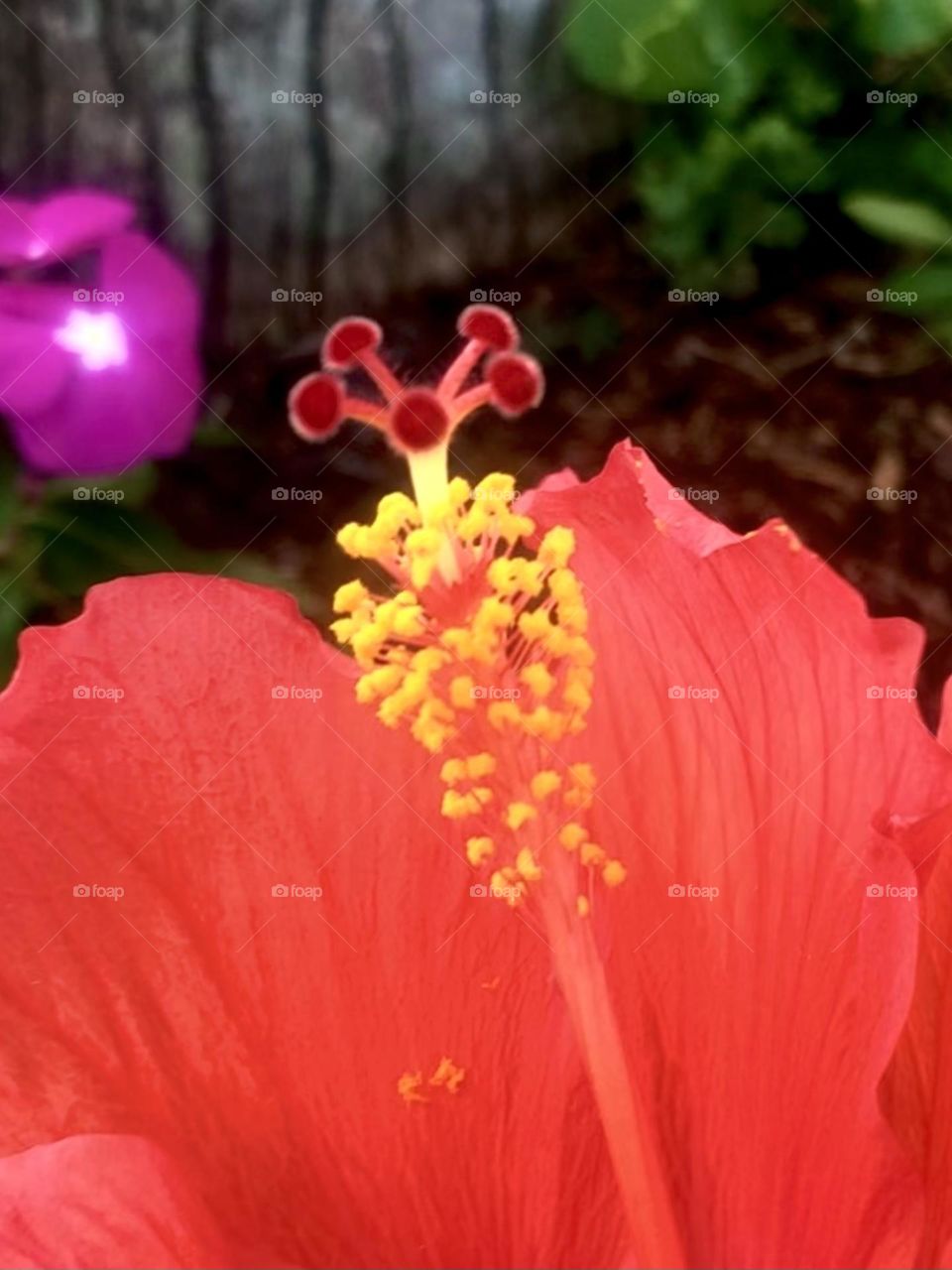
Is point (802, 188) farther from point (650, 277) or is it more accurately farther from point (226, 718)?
point (226, 718)

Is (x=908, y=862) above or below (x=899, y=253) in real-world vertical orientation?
below

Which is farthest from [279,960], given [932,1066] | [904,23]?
[904,23]

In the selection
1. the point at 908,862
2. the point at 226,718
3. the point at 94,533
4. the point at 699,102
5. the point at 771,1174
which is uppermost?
the point at 699,102

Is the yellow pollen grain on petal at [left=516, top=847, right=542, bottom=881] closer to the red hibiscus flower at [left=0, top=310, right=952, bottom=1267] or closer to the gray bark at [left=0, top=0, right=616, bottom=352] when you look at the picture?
the red hibiscus flower at [left=0, top=310, right=952, bottom=1267]

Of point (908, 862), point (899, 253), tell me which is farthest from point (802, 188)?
point (908, 862)

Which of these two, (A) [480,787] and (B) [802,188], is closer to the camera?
(A) [480,787]

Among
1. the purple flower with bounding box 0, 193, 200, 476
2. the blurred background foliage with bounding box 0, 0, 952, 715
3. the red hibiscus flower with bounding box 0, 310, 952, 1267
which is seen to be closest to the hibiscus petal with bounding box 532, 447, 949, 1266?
the red hibiscus flower with bounding box 0, 310, 952, 1267

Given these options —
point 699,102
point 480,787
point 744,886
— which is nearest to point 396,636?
point 480,787
